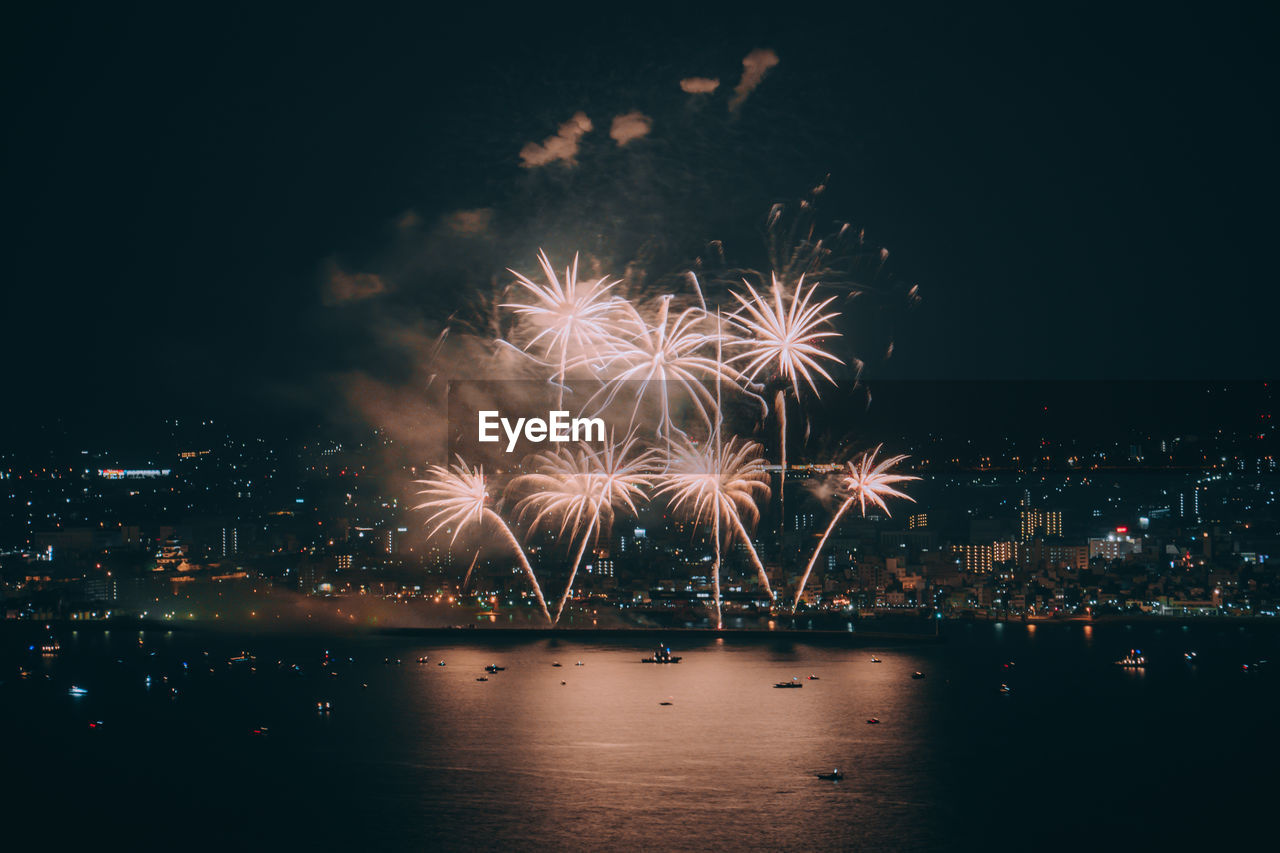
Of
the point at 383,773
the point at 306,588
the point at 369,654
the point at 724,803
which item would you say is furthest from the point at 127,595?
the point at 724,803

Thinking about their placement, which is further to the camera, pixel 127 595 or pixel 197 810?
pixel 127 595

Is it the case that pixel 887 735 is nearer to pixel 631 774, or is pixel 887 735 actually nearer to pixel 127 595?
pixel 631 774

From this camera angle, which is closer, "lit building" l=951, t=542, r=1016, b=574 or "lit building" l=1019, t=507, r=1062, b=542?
"lit building" l=951, t=542, r=1016, b=574

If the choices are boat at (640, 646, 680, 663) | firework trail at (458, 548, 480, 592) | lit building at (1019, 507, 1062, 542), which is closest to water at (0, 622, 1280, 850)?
boat at (640, 646, 680, 663)

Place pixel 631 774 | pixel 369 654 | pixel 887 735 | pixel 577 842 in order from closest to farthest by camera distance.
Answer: pixel 577 842 → pixel 631 774 → pixel 887 735 → pixel 369 654

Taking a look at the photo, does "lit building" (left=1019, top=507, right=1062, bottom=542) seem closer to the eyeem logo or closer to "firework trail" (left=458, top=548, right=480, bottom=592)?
"firework trail" (left=458, top=548, right=480, bottom=592)

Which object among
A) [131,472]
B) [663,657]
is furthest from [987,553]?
[131,472]

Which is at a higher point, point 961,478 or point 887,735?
point 961,478

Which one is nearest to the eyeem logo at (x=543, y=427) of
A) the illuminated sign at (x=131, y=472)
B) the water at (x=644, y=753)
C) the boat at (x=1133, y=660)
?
the water at (x=644, y=753)
